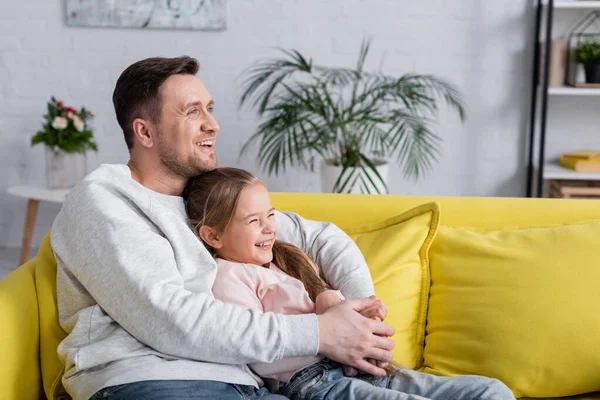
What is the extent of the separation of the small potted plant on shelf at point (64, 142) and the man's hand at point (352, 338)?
247cm

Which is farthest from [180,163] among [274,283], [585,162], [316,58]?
[585,162]

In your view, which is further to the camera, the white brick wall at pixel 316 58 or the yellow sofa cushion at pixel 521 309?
the white brick wall at pixel 316 58

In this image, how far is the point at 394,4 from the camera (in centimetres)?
386

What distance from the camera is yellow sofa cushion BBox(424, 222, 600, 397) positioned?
1659 millimetres

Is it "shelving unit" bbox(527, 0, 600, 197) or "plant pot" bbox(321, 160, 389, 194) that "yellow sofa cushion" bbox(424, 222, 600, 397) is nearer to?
"plant pot" bbox(321, 160, 389, 194)

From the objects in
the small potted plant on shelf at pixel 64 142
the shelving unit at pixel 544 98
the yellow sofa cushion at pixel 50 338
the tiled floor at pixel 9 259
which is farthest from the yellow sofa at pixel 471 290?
the tiled floor at pixel 9 259

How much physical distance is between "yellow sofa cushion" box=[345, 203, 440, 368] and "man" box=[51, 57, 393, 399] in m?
0.12

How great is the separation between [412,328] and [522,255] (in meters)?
0.30

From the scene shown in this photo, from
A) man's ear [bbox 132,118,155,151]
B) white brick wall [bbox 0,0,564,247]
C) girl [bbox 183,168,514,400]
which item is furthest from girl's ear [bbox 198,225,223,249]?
white brick wall [bbox 0,0,564,247]

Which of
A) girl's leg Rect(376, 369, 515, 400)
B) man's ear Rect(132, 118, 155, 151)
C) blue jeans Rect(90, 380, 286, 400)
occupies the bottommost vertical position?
girl's leg Rect(376, 369, 515, 400)

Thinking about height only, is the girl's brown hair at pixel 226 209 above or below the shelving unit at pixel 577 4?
below

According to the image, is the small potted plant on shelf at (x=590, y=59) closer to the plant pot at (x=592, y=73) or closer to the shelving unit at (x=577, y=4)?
the plant pot at (x=592, y=73)

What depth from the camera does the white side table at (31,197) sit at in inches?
143

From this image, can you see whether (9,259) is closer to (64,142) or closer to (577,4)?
(64,142)
